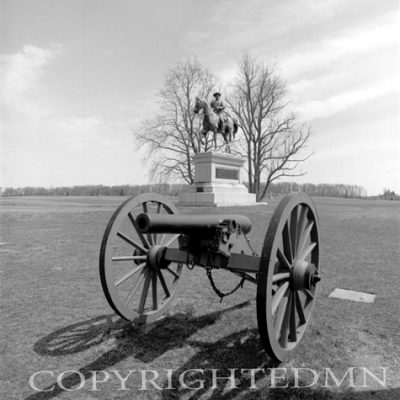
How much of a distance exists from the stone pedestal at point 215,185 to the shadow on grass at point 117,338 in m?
14.6

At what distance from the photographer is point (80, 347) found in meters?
3.14

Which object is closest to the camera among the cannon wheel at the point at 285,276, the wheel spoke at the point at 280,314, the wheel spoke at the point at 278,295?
the cannon wheel at the point at 285,276

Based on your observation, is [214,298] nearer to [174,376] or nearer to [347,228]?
[174,376]

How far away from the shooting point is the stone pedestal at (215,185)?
61.8 ft

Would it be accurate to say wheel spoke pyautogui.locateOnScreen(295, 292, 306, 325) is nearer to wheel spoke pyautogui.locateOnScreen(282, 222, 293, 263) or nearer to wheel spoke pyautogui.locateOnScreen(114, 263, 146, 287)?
wheel spoke pyautogui.locateOnScreen(282, 222, 293, 263)

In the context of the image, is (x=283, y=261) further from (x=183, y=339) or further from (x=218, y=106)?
(x=218, y=106)

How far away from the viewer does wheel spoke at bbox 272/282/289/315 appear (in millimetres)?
2411

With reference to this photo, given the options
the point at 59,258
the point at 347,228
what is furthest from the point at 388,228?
the point at 59,258

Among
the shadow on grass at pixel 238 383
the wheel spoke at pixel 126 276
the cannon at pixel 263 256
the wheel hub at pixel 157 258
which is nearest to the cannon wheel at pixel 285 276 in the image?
the cannon at pixel 263 256

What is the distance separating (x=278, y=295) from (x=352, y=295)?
9.06 ft

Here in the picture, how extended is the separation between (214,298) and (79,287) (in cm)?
208

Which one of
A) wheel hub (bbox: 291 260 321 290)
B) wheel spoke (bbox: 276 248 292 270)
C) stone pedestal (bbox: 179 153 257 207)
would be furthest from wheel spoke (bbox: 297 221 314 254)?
stone pedestal (bbox: 179 153 257 207)

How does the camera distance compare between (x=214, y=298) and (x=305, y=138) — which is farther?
(x=305, y=138)

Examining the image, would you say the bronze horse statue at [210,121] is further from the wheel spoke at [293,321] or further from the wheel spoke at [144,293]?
the wheel spoke at [293,321]
